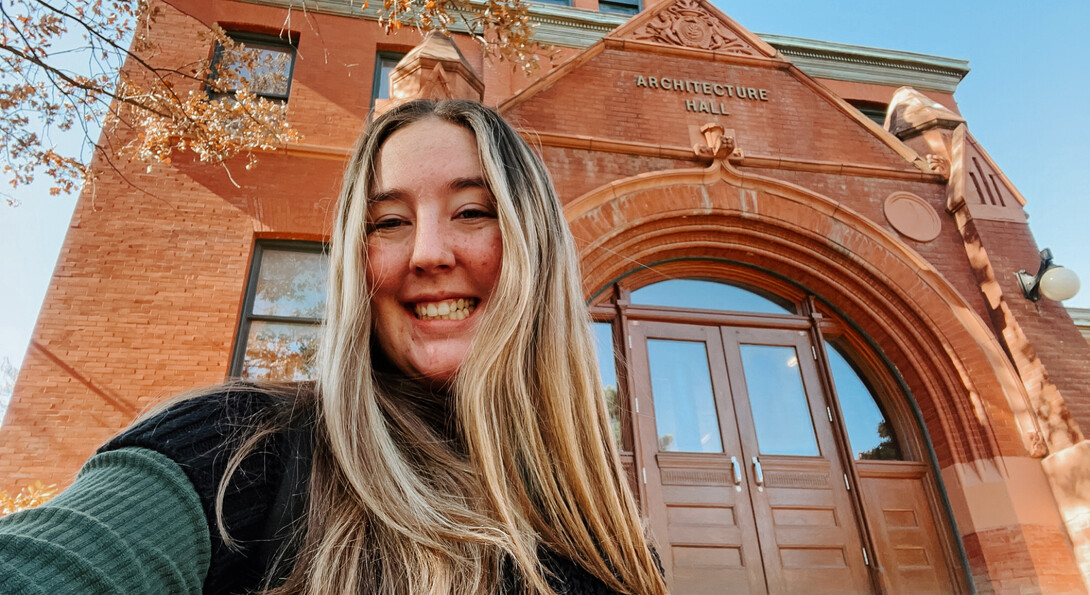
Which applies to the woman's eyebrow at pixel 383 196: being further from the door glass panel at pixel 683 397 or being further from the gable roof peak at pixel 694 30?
the gable roof peak at pixel 694 30

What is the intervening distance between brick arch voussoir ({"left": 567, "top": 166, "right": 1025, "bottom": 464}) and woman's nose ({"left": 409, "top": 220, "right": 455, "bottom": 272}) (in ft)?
17.5

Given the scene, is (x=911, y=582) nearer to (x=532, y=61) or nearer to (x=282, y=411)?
(x=532, y=61)

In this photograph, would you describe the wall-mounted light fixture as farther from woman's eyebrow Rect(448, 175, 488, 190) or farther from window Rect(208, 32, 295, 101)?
window Rect(208, 32, 295, 101)

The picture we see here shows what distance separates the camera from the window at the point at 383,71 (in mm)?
9729

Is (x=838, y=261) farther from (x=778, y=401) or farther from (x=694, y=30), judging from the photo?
(x=694, y=30)

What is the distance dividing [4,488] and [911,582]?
9.12 meters

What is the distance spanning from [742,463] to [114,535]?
268 inches

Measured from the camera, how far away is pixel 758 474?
6.79 m

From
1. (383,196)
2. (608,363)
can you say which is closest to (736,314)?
(608,363)

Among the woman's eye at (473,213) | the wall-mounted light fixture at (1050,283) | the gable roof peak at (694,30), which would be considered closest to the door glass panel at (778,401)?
the wall-mounted light fixture at (1050,283)

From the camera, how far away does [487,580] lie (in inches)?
41.5

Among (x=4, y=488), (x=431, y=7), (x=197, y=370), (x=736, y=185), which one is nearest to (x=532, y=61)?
A: (x=431, y=7)

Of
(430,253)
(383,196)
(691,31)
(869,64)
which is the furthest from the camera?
(869,64)

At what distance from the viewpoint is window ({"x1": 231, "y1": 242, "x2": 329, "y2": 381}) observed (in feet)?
23.2
